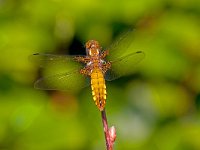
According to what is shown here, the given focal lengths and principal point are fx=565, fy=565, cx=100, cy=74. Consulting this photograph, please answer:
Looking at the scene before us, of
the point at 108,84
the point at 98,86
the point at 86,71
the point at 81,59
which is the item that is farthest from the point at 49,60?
the point at 108,84

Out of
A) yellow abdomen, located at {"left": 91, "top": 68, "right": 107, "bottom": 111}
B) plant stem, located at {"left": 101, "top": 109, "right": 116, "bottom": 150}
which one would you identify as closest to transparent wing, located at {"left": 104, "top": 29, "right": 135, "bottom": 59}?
yellow abdomen, located at {"left": 91, "top": 68, "right": 107, "bottom": 111}

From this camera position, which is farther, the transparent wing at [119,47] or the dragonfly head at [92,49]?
the transparent wing at [119,47]

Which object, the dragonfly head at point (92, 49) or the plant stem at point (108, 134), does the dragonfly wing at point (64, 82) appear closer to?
the dragonfly head at point (92, 49)

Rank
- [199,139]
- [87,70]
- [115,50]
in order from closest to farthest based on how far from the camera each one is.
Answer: [87,70], [115,50], [199,139]

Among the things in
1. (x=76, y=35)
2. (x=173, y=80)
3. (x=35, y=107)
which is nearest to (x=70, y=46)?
(x=76, y=35)

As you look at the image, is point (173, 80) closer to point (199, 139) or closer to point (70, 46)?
point (199, 139)

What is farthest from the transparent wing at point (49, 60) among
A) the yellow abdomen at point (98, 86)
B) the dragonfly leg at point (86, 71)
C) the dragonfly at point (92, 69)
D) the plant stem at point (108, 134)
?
the plant stem at point (108, 134)

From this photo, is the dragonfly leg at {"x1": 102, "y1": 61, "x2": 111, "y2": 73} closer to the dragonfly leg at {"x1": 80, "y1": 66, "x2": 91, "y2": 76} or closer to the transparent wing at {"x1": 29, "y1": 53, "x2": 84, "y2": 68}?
the dragonfly leg at {"x1": 80, "y1": 66, "x2": 91, "y2": 76}
